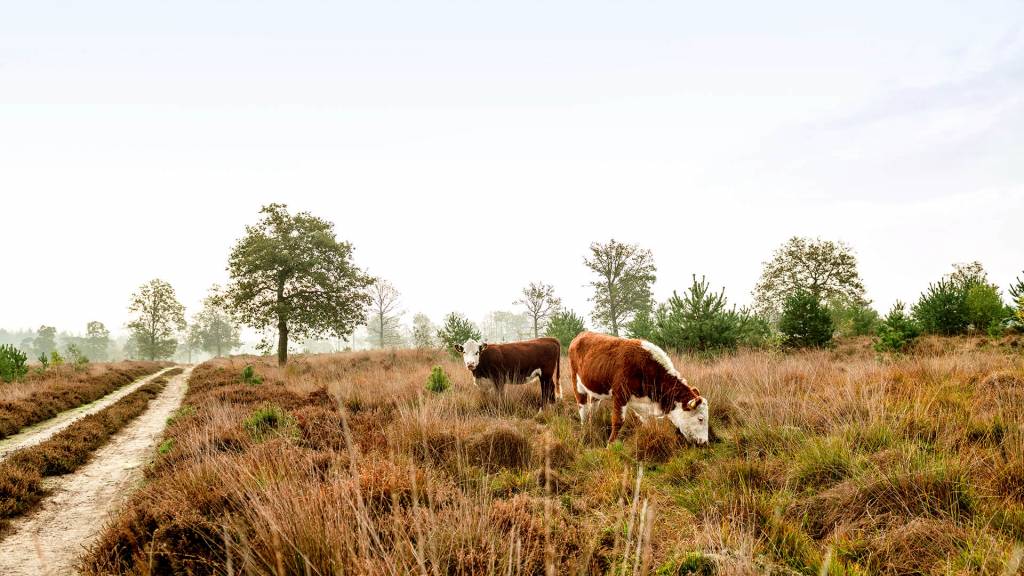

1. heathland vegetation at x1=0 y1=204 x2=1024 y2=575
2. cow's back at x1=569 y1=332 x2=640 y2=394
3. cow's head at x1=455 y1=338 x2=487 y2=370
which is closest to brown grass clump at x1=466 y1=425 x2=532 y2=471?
heathland vegetation at x1=0 y1=204 x2=1024 y2=575

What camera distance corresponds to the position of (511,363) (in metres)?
10.3

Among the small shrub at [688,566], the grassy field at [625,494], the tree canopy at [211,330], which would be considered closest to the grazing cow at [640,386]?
the grassy field at [625,494]

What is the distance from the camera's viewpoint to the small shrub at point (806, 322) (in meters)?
16.2

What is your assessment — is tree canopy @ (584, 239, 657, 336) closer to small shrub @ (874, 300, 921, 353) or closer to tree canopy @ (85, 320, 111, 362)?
small shrub @ (874, 300, 921, 353)

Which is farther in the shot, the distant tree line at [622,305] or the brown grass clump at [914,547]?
the distant tree line at [622,305]

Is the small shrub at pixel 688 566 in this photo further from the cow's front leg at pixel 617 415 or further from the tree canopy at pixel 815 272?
the tree canopy at pixel 815 272

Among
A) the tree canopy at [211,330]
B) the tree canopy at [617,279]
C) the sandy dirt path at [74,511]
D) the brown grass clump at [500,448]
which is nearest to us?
the sandy dirt path at [74,511]

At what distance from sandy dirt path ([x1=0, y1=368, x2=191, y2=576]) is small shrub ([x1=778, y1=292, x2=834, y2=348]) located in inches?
758

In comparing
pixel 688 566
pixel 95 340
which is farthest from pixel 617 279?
pixel 95 340

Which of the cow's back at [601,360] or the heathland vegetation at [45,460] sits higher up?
the cow's back at [601,360]

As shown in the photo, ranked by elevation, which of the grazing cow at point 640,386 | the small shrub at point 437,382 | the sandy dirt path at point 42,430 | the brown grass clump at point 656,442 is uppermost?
the grazing cow at point 640,386

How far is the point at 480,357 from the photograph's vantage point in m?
10.3

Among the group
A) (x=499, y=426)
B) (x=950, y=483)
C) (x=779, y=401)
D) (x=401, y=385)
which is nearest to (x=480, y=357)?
(x=401, y=385)

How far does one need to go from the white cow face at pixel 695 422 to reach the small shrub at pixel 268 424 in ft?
17.8
